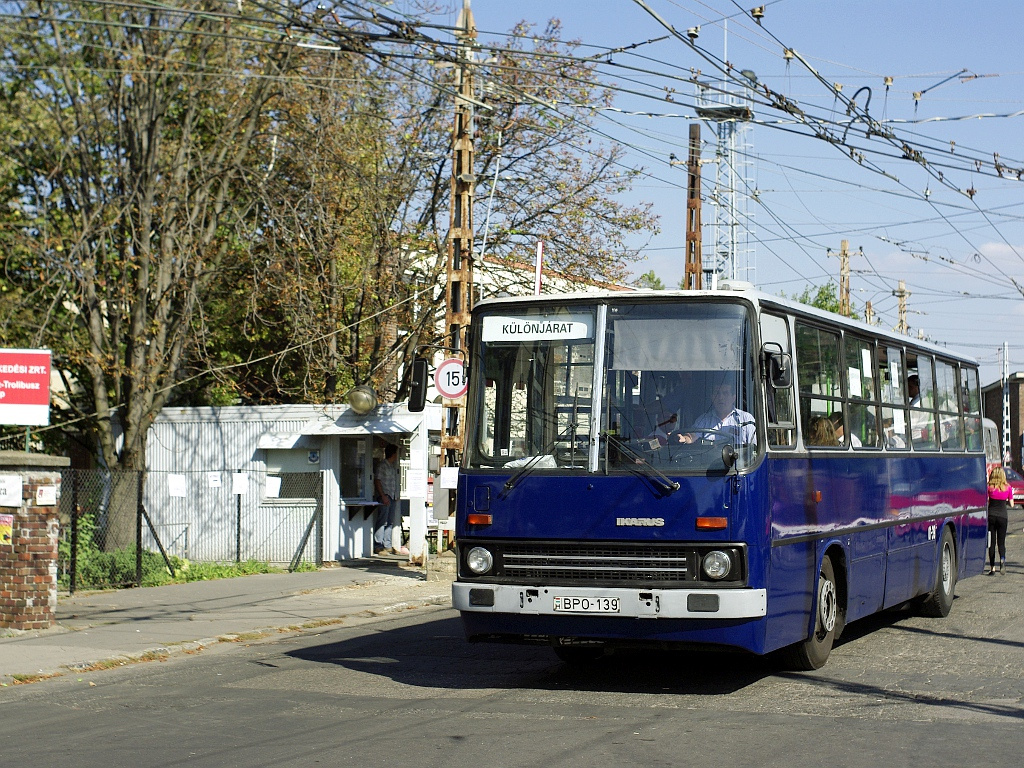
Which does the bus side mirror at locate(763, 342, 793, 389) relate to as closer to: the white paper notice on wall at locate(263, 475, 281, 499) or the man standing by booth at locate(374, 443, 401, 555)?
the man standing by booth at locate(374, 443, 401, 555)

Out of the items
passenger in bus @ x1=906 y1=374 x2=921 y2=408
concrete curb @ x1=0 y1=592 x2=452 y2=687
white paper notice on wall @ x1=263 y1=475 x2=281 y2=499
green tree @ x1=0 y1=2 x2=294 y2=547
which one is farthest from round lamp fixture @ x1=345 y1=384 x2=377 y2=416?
passenger in bus @ x1=906 y1=374 x2=921 y2=408

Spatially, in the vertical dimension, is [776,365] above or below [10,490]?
above

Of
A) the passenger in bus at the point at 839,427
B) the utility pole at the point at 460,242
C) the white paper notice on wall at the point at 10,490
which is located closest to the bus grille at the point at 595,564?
the passenger in bus at the point at 839,427

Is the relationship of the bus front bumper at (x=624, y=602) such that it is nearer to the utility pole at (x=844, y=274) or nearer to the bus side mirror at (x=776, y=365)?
the bus side mirror at (x=776, y=365)

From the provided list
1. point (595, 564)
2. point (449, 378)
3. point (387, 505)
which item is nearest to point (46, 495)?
point (449, 378)

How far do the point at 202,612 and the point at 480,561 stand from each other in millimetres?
7339

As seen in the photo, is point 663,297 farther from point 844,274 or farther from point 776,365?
point 844,274

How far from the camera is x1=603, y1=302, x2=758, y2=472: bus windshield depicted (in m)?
8.91

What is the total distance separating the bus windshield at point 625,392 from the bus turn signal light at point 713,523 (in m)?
0.35

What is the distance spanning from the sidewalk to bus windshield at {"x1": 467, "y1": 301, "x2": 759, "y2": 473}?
4902 millimetres

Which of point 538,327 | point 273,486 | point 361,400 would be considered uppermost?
point 361,400

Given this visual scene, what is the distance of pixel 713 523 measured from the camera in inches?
344

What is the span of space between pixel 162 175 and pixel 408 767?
61.2 feet

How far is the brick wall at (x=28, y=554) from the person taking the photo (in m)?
13.5
